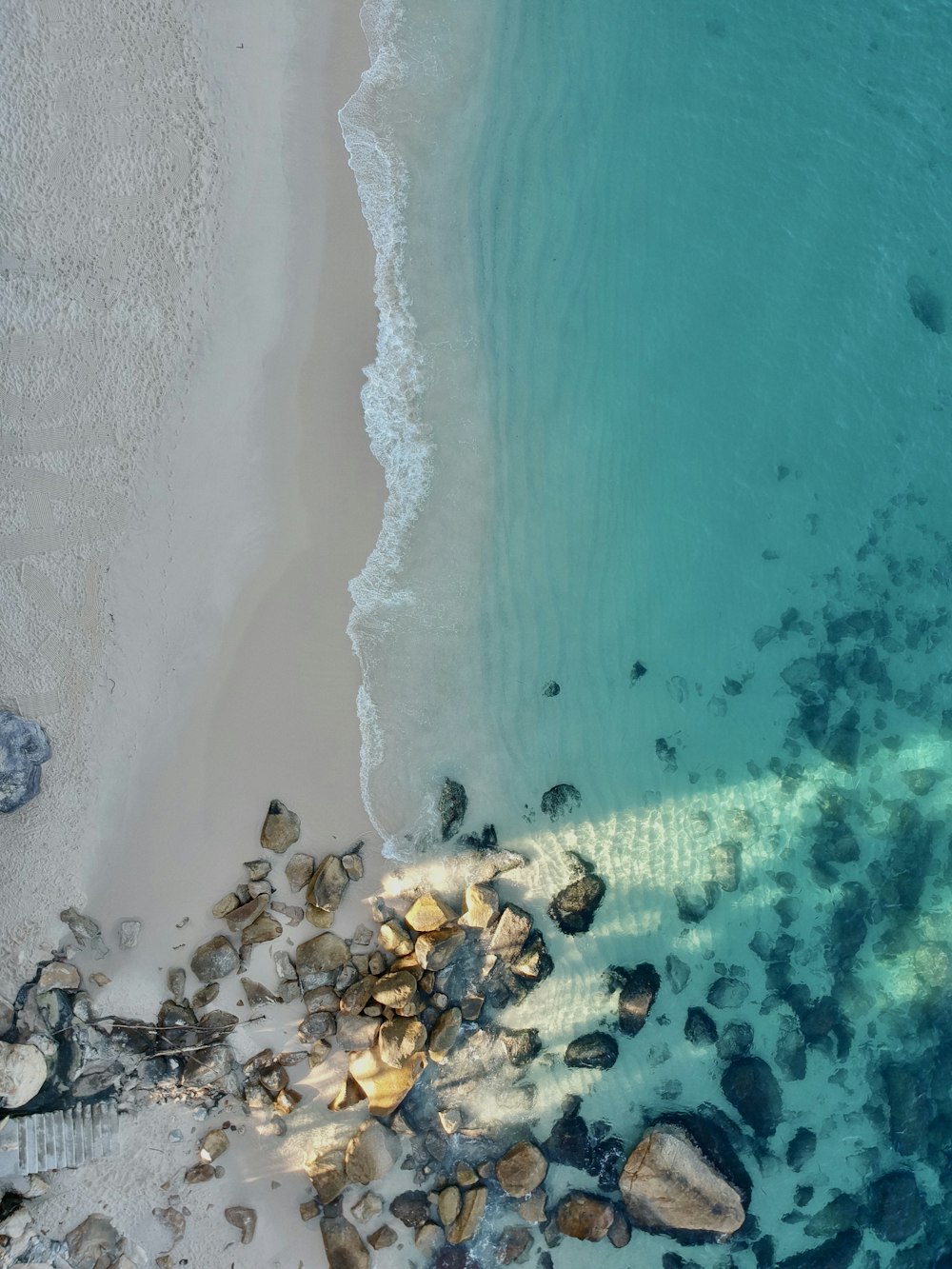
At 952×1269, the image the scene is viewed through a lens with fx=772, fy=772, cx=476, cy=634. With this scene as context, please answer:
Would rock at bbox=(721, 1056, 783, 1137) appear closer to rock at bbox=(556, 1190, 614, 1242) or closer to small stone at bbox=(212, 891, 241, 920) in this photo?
rock at bbox=(556, 1190, 614, 1242)

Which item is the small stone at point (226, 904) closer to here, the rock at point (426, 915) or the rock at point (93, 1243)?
the rock at point (426, 915)

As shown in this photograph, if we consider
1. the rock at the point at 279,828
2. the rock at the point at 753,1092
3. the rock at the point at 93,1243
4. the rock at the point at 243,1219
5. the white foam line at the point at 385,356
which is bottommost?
the rock at the point at 93,1243

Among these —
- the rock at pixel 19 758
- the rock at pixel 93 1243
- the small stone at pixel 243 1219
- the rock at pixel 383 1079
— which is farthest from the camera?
the rock at pixel 383 1079

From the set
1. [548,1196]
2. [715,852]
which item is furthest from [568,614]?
[548,1196]

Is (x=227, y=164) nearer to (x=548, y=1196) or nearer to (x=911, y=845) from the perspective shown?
(x=911, y=845)

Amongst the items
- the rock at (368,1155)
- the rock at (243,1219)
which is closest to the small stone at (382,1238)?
the rock at (368,1155)

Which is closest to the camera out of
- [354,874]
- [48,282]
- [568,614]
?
[48,282]
